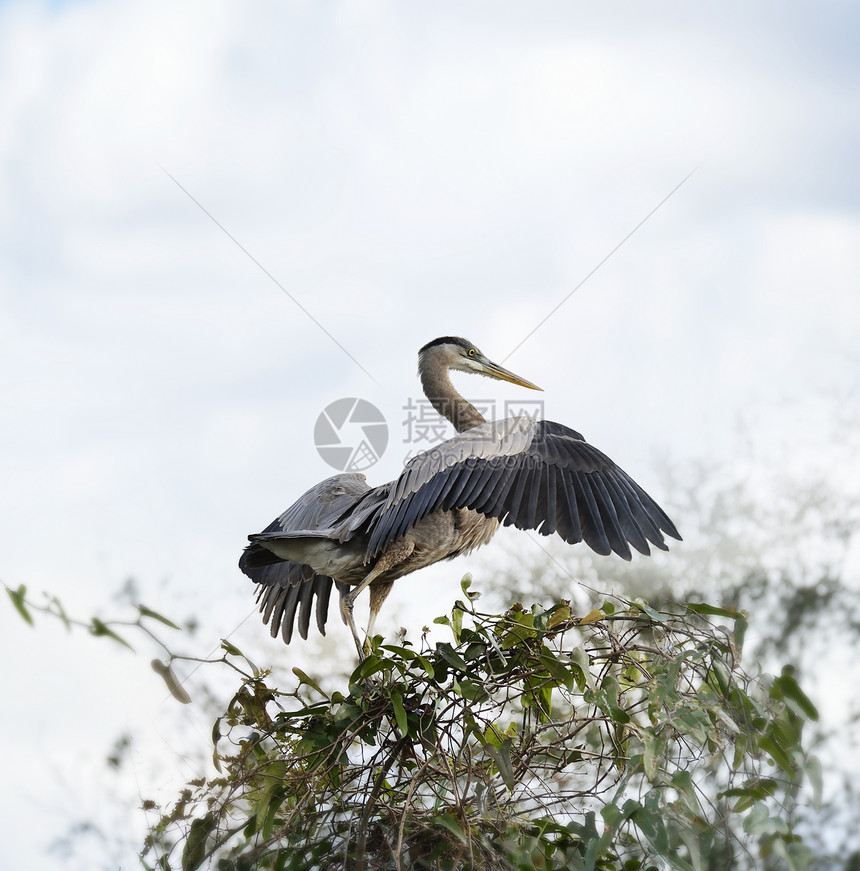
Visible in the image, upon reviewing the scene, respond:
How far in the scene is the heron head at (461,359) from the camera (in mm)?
5316

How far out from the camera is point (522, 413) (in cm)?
417

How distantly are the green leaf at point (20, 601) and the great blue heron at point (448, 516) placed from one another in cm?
213

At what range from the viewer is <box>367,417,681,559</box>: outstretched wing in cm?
352

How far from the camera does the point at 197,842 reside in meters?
2.64

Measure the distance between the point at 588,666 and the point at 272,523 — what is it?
2407mm

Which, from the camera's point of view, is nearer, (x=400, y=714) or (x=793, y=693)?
(x=793, y=693)

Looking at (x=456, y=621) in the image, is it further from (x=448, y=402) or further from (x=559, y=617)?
(x=448, y=402)

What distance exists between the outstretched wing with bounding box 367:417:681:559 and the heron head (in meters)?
1.42

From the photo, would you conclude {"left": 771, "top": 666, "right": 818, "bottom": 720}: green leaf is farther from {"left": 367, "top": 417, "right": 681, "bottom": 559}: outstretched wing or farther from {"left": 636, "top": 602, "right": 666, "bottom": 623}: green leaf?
{"left": 367, "top": 417, "right": 681, "bottom": 559}: outstretched wing

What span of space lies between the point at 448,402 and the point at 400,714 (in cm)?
269

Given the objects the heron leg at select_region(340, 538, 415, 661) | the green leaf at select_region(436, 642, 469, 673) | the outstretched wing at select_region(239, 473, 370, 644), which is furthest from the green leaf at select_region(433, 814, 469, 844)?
the outstretched wing at select_region(239, 473, 370, 644)

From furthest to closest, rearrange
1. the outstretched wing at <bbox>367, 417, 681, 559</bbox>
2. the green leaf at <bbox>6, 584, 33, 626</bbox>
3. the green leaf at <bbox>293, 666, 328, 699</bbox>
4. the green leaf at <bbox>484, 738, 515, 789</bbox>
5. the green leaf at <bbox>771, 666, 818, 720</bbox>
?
the outstretched wing at <bbox>367, 417, 681, 559</bbox> → the green leaf at <bbox>293, 666, 328, 699</bbox> → the green leaf at <bbox>484, 738, 515, 789</bbox> → the green leaf at <bbox>771, 666, 818, 720</bbox> → the green leaf at <bbox>6, 584, 33, 626</bbox>

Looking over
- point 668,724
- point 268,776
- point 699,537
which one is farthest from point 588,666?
point 699,537

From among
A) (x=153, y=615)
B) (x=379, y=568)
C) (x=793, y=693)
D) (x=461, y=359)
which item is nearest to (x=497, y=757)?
(x=793, y=693)
